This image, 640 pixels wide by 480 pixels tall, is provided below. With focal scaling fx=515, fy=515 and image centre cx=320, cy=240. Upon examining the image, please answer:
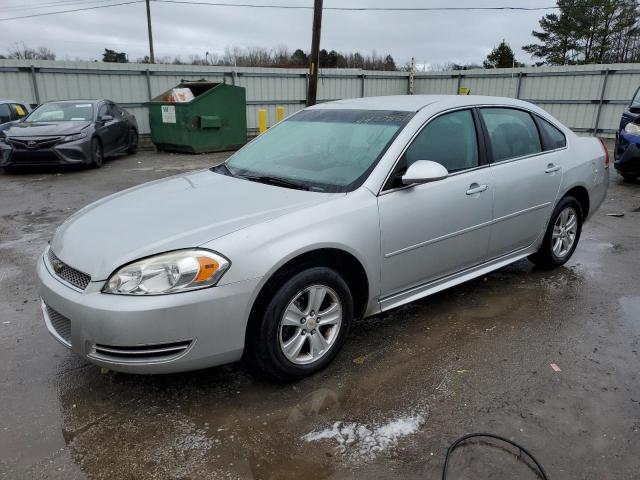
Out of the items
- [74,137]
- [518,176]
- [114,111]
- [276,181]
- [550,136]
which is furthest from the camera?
[114,111]

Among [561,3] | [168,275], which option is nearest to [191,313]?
[168,275]

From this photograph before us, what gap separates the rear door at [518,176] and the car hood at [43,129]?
899 centimetres

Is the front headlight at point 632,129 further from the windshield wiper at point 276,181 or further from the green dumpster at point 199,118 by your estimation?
the green dumpster at point 199,118

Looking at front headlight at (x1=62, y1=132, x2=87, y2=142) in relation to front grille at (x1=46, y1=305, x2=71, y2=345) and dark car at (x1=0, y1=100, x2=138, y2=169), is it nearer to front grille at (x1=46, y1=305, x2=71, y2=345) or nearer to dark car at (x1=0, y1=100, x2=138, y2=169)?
dark car at (x1=0, y1=100, x2=138, y2=169)

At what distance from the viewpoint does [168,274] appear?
2.47 meters

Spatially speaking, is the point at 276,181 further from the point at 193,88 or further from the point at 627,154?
the point at 193,88

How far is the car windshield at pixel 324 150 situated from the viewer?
3.27 meters

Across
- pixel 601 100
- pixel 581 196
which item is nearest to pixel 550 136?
pixel 581 196

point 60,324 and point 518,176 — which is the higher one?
point 518,176

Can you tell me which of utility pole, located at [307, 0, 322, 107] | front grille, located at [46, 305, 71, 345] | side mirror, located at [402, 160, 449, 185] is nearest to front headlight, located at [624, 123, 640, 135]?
side mirror, located at [402, 160, 449, 185]

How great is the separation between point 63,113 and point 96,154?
1123 millimetres

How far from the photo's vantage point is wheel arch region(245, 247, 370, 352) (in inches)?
106

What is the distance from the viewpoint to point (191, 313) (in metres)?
2.45

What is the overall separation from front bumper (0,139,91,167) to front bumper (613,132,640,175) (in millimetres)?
10068
